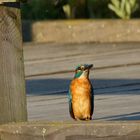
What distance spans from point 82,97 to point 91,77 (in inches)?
167

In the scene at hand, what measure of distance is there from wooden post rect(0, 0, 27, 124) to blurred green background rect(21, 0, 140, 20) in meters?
8.88

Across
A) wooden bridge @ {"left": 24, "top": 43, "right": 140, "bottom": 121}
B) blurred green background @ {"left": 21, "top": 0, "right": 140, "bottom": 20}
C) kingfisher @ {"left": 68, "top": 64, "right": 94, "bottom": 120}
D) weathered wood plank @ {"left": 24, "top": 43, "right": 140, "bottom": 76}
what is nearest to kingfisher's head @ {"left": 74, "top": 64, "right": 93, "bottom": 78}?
kingfisher @ {"left": 68, "top": 64, "right": 94, "bottom": 120}

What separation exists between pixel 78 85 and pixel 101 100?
7.60 ft

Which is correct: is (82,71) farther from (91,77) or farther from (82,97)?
(91,77)

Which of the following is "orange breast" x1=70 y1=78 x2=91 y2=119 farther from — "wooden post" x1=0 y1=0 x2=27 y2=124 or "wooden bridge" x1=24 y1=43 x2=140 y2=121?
"wooden bridge" x1=24 y1=43 x2=140 y2=121

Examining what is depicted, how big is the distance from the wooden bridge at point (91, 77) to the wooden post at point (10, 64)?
1626mm

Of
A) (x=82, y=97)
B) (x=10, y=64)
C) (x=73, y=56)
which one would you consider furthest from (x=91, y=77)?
(x=10, y=64)

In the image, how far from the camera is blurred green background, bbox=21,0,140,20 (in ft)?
49.1

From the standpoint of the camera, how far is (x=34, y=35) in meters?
15.1

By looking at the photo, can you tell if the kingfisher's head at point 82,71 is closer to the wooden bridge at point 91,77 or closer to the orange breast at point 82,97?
the orange breast at point 82,97

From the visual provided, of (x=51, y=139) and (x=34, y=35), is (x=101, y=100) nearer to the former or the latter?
(x=51, y=139)

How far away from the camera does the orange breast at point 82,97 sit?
6.54 m

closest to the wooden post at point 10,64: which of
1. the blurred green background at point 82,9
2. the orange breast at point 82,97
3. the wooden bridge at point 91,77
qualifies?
the orange breast at point 82,97

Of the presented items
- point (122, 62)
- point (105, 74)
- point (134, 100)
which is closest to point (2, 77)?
point (134, 100)
